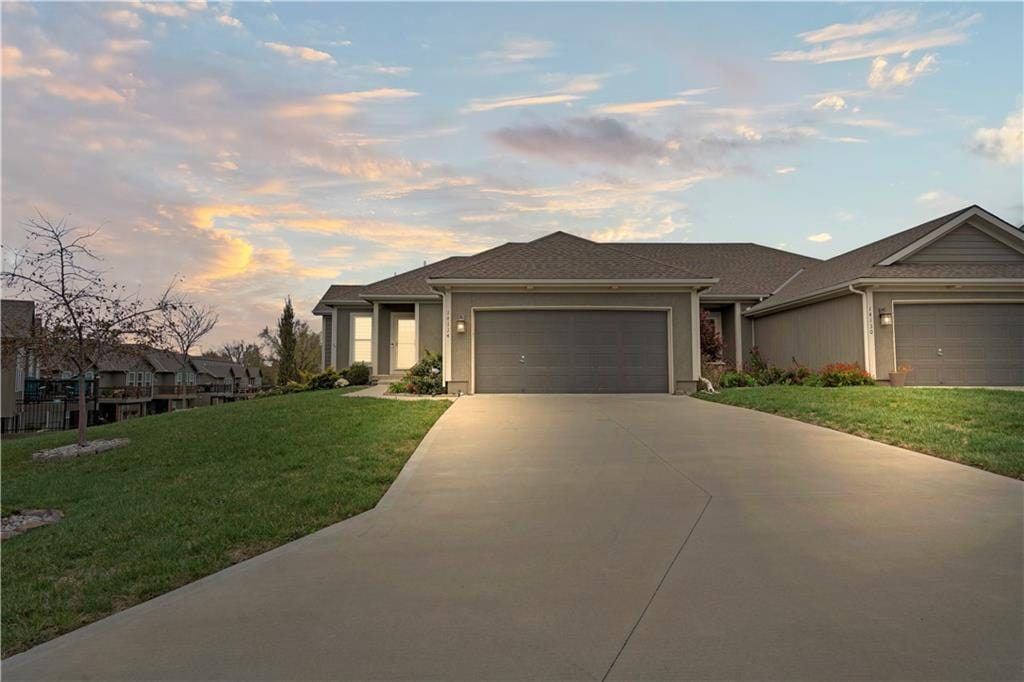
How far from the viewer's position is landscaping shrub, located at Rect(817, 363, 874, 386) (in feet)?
48.9

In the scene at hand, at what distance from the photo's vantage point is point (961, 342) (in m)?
15.8

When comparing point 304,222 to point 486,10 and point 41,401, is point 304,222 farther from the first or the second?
point 41,401

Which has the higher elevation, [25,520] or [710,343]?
Result: [710,343]

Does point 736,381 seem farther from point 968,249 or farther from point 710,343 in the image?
point 968,249

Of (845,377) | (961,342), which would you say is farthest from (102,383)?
(961,342)

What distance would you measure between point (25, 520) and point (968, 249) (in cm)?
2137

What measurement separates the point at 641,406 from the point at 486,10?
8.78 meters

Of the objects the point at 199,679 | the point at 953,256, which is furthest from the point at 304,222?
the point at 953,256

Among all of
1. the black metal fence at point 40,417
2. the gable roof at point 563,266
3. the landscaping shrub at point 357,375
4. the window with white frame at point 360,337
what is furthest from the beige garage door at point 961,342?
the black metal fence at point 40,417

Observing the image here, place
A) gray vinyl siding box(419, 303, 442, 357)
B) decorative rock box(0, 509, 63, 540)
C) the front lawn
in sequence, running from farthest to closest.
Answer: gray vinyl siding box(419, 303, 442, 357)
the front lawn
decorative rock box(0, 509, 63, 540)

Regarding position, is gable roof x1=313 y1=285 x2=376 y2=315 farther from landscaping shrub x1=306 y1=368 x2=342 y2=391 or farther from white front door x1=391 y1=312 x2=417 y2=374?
landscaping shrub x1=306 y1=368 x2=342 y2=391

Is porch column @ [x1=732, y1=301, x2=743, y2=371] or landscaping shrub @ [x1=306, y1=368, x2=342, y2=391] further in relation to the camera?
porch column @ [x1=732, y1=301, x2=743, y2=371]

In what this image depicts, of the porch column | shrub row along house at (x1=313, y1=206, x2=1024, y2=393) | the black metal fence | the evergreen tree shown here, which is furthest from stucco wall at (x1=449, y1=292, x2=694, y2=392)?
the black metal fence

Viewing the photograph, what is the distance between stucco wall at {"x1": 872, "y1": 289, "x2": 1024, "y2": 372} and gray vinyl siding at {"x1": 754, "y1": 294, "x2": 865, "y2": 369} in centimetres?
38
